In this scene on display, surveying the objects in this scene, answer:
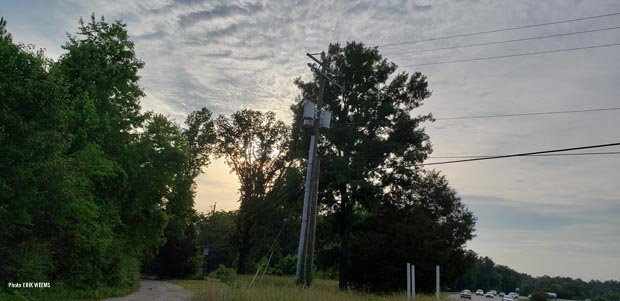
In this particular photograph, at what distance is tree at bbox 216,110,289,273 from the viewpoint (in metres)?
49.1

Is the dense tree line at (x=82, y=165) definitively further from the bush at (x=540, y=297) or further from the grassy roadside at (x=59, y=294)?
the bush at (x=540, y=297)

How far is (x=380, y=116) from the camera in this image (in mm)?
32281

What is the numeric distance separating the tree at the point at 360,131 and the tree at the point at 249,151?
1535 centimetres

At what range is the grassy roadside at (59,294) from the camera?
53.2 ft

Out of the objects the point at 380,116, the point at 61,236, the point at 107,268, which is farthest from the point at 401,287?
the point at 61,236

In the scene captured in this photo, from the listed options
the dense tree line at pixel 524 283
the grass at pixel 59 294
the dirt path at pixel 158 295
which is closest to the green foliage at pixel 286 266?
the dirt path at pixel 158 295

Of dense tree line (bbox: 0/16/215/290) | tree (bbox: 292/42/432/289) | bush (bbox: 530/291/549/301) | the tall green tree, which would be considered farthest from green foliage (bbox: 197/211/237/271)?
bush (bbox: 530/291/549/301)

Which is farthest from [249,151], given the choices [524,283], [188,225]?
[524,283]

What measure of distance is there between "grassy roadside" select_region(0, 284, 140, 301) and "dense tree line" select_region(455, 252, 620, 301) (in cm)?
7318

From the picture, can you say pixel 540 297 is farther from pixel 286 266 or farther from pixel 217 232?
pixel 217 232

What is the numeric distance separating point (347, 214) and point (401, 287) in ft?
19.9

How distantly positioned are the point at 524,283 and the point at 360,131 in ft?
383

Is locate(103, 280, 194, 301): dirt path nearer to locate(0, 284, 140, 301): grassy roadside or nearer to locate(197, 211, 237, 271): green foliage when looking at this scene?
locate(0, 284, 140, 301): grassy roadside

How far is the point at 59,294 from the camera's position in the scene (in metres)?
19.8
